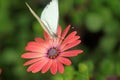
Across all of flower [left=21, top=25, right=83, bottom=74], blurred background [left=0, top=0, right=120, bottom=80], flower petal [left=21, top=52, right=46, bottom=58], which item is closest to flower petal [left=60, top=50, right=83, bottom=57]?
flower [left=21, top=25, right=83, bottom=74]

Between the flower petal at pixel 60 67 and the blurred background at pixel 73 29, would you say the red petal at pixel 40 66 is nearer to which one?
the flower petal at pixel 60 67

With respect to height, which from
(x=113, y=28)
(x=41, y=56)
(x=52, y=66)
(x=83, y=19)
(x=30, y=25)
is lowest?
(x=52, y=66)

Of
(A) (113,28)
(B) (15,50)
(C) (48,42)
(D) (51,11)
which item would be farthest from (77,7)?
(D) (51,11)

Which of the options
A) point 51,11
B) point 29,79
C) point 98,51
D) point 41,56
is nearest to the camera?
point 51,11

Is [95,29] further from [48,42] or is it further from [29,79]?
[48,42]

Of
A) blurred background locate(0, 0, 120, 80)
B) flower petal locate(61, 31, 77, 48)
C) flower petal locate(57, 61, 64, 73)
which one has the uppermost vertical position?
blurred background locate(0, 0, 120, 80)

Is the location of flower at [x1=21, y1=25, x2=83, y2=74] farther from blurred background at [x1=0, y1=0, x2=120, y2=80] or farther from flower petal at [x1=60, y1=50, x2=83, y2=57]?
blurred background at [x1=0, y1=0, x2=120, y2=80]

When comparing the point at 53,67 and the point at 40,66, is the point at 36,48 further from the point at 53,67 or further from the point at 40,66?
the point at 53,67

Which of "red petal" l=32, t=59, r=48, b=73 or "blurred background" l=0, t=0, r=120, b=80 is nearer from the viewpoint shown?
"red petal" l=32, t=59, r=48, b=73

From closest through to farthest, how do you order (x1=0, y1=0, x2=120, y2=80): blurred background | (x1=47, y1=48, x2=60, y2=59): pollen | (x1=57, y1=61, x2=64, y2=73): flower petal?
(x1=57, y1=61, x2=64, y2=73): flower petal, (x1=47, y1=48, x2=60, y2=59): pollen, (x1=0, y1=0, x2=120, y2=80): blurred background
